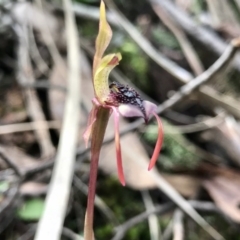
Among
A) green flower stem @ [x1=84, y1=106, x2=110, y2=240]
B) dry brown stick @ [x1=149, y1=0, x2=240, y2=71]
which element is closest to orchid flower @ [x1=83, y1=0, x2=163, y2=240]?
green flower stem @ [x1=84, y1=106, x2=110, y2=240]

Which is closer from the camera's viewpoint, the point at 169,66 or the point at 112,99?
the point at 112,99

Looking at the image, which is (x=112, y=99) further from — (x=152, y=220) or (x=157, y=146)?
(x=152, y=220)

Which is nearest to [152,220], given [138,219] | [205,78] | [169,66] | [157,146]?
[138,219]

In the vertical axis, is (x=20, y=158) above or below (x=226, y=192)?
above

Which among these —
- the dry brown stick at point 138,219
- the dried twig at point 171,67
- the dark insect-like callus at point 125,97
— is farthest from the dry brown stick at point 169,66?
the dark insect-like callus at point 125,97

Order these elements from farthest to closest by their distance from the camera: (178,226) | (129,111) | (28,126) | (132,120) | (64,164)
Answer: (132,120)
(28,126)
(178,226)
(64,164)
(129,111)

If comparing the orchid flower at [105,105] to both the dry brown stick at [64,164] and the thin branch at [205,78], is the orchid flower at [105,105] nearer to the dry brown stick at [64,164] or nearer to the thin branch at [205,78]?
the dry brown stick at [64,164]
